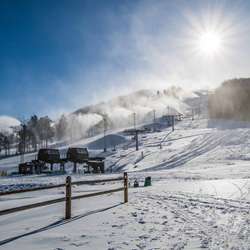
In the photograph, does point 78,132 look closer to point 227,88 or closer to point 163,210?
point 227,88

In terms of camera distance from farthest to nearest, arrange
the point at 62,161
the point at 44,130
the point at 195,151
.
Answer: the point at 44,130, the point at 62,161, the point at 195,151

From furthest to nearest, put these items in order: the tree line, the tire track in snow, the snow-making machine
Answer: the tree line → the snow-making machine → the tire track in snow

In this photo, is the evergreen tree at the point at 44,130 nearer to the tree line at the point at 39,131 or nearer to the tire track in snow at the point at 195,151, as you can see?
the tree line at the point at 39,131

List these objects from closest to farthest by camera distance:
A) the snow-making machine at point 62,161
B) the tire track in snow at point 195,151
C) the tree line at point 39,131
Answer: the tire track in snow at point 195,151, the snow-making machine at point 62,161, the tree line at point 39,131

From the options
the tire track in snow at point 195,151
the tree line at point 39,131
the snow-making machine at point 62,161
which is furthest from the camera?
the tree line at point 39,131

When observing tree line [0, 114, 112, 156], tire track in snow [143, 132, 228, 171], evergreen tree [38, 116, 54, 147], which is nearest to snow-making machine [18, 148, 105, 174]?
tire track in snow [143, 132, 228, 171]

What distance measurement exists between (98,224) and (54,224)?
118cm

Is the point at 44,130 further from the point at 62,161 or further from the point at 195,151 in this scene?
the point at 195,151

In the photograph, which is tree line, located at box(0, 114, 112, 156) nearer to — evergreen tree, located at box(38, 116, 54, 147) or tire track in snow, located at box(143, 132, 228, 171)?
evergreen tree, located at box(38, 116, 54, 147)

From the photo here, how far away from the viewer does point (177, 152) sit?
40.2 m

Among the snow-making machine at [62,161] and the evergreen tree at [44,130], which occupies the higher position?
the evergreen tree at [44,130]

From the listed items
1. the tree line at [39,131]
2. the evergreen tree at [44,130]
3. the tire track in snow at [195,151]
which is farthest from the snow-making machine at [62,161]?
the evergreen tree at [44,130]

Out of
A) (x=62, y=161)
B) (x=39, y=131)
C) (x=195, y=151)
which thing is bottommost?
(x=62, y=161)

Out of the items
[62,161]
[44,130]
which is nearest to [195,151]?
[62,161]
